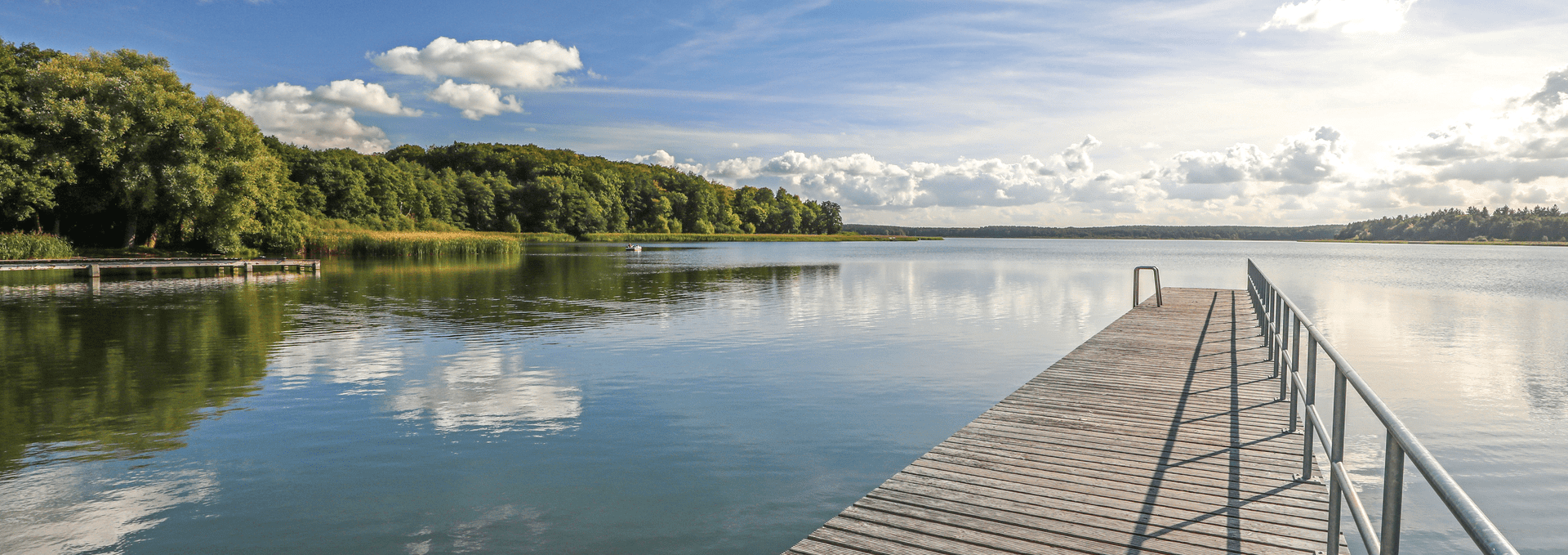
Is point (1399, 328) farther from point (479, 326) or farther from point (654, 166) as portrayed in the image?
point (654, 166)

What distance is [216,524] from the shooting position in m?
6.00

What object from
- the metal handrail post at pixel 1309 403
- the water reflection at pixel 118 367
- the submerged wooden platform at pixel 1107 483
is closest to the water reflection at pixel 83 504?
the water reflection at pixel 118 367

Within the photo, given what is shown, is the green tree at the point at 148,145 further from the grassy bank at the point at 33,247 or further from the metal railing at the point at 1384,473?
the metal railing at the point at 1384,473

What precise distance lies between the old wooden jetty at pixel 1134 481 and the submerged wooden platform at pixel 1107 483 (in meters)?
0.01

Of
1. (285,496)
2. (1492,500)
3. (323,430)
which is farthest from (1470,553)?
(323,430)

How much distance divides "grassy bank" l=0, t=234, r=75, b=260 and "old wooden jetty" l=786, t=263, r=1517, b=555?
44317 mm

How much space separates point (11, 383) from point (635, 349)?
8.68 meters

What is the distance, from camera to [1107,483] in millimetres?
5543

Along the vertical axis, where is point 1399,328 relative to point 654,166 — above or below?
below

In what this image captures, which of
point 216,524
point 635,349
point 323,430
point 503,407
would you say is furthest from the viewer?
point 635,349

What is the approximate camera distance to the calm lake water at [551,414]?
6.21m

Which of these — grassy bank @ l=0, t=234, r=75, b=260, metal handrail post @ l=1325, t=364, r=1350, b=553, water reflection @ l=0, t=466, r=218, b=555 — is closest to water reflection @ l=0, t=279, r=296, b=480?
water reflection @ l=0, t=466, r=218, b=555

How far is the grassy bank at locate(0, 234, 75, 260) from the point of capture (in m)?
34.4

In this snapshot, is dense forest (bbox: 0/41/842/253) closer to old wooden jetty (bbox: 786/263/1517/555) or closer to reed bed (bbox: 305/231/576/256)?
reed bed (bbox: 305/231/576/256)
